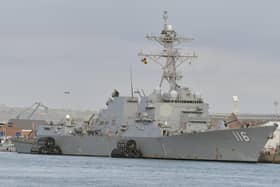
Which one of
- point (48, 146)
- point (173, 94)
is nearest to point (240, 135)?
point (173, 94)

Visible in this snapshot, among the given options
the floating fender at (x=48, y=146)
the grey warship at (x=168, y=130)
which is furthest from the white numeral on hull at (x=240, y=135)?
the floating fender at (x=48, y=146)

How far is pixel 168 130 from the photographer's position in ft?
260

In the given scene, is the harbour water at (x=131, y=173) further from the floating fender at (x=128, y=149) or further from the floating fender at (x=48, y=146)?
the floating fender at (x=48, y=146)

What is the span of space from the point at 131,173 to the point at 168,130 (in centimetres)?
1457

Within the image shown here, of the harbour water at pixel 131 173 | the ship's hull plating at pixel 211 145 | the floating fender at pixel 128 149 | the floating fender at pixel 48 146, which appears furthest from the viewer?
the floating fender at pixel 48 146

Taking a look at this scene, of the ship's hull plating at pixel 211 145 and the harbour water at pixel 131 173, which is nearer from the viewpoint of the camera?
the harbour water at pixel 131 173

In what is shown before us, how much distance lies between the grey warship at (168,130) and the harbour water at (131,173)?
3.73 ft

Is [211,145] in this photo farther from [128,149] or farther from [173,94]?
[128,149]

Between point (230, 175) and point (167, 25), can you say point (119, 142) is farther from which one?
point (230, 175)

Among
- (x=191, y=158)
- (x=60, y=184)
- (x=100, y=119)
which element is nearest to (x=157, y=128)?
(x=191, y=158)

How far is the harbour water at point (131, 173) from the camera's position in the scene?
58.9 metres

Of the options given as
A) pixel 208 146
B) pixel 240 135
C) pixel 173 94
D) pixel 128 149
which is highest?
pixel 173 94

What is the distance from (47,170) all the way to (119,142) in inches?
575

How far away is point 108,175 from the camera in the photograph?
2506 inches
